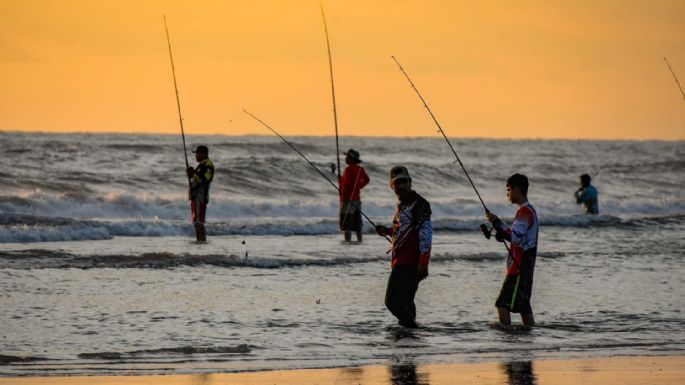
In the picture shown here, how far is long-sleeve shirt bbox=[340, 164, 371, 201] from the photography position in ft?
63.1

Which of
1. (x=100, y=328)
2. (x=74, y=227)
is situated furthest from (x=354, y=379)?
(x=74, y=227)

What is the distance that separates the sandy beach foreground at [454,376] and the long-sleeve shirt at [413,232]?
1.58 metres

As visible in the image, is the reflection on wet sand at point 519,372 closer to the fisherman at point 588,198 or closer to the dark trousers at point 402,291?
the dark trousers at point 402,291

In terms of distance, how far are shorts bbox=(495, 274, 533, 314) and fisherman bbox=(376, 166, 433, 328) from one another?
0.68 meters

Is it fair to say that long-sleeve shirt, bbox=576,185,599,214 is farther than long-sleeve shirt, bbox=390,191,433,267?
Yes

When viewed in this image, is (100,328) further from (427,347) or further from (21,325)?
(427,347)

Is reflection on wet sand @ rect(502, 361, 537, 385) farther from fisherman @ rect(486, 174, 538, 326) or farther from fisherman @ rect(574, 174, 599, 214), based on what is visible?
fisherman @ rect(574, 174, 599, 214)

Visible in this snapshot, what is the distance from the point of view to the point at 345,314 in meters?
11.3

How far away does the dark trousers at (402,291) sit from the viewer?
10.2 metres

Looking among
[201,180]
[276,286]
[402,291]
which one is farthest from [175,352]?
[201,180]

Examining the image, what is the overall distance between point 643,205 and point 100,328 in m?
26.2

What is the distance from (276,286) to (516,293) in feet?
12.5

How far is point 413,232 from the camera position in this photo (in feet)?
33.3

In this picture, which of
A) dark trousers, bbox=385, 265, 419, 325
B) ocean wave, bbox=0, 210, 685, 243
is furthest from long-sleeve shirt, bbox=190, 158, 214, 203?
dark trousers, bbox=385, 265, 419, 325
